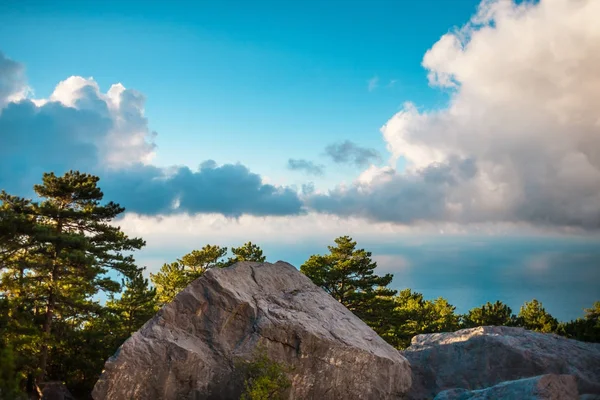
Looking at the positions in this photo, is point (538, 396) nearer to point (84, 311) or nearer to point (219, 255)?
point (84, 311)

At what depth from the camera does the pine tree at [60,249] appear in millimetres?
20266

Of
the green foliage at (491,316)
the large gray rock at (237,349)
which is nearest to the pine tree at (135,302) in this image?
the large gray rock at (237,349)

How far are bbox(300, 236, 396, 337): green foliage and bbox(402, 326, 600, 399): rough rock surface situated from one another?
10.2 meters

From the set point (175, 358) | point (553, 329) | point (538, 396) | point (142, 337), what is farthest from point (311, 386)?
point (553, 329)

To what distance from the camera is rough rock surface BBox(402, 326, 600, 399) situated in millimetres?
22359

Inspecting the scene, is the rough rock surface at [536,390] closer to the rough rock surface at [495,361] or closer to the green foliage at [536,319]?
the rough rock surface at [495,361]

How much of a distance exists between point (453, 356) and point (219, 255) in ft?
76.9

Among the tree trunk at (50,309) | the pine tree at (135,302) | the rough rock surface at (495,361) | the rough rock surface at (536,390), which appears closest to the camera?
the rough rock surface at (536,390)

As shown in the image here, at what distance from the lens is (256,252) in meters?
39.2

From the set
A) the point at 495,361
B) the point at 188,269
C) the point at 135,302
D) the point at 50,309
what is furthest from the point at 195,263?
the point at 495,361

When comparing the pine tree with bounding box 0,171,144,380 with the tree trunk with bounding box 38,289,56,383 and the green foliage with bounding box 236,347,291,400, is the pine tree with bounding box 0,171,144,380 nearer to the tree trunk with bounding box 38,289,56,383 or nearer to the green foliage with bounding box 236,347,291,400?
the tree trunk with bounding box 38,289,56,383

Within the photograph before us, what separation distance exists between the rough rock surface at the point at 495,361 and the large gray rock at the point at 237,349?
7.86 ft

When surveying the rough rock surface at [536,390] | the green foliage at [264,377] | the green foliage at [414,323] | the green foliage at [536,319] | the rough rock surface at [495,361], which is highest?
the green foliage at [536,319]

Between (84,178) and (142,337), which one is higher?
(84,178)
